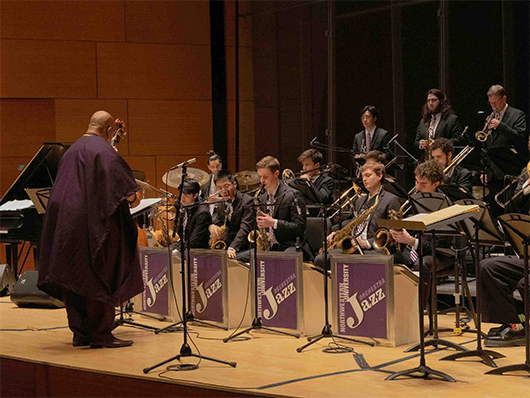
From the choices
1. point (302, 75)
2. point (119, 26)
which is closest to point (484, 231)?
point (302, 75)

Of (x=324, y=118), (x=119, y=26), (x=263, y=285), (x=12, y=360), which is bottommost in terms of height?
(x=12, y=360)

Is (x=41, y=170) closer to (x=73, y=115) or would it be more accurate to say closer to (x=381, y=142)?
(x=73, y=115)

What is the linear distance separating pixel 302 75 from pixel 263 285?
15.6 feet

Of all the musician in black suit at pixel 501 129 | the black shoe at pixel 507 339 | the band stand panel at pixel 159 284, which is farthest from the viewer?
the musician in black suit at pixel 501 129

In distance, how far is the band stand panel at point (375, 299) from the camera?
416 centimetres

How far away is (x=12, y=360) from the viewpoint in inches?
161

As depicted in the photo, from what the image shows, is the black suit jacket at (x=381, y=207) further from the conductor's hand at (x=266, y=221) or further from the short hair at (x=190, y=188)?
the short hair at (x=190, y=188)

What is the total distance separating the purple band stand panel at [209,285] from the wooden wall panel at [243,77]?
15.7 ft

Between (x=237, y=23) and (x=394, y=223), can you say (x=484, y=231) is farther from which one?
(x=237, y=23)

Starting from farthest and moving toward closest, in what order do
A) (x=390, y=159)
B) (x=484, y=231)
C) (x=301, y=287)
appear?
(x=390, y=159) → (x=301, y=287) → (x=484, y=231)

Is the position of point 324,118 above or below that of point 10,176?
above

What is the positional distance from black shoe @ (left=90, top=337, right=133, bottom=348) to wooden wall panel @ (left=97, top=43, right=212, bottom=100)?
16.7 ft

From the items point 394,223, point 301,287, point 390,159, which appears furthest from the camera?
point 390,159

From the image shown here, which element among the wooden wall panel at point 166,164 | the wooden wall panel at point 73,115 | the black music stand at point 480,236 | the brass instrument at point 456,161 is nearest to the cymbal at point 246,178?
the wooden wall panel at point 166,164
